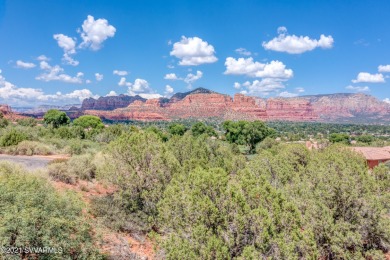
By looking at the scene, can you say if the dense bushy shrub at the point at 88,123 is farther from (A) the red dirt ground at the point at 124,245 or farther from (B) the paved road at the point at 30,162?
(A) the red dirt ground at the point at 124,245

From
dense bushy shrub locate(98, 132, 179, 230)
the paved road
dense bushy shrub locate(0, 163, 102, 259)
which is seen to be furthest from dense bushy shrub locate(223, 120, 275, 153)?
dense bushy shrub locate(0, 163, 102, 259)

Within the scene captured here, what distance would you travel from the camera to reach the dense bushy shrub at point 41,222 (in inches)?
A: 290

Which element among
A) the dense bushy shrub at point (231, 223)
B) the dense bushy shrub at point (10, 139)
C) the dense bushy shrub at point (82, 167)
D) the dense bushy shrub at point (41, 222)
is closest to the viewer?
the dense bushy shrub at point (41, 222)

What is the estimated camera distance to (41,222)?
789cm

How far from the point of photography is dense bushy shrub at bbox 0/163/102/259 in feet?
24.2

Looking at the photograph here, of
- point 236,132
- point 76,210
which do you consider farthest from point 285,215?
point 236,132

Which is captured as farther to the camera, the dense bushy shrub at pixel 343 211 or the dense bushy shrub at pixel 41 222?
the dense bushy shrub at pixel 343 211

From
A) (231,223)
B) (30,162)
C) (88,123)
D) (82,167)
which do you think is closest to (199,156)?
(82,167)

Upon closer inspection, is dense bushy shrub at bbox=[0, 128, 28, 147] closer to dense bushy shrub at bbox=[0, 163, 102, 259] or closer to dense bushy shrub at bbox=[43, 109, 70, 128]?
dense bushy shrub at bbox=[0, 163, 102, 259]

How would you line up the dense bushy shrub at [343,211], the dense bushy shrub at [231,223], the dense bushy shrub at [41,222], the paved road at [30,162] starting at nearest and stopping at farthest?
the dense bushy shrub at [41,222]
the dense bushy shrub at [231,223]
the dense bushy shrub at [343,211]
the paved road at [30,162]

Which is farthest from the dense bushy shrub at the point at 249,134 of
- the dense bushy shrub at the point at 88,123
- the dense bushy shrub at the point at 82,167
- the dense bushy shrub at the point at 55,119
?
the dense bushy shrub at the point at 82,167

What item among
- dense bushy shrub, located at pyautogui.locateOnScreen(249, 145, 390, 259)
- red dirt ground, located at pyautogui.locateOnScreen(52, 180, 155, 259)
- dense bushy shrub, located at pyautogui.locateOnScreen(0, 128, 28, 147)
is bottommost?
red dirt ground, located at pyautogui.locateOnScreen(52, 180, 155, 259)

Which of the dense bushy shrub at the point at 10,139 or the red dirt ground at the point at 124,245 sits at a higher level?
the dense bushy shrub at the point at 10,139

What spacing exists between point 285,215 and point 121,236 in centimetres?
685
